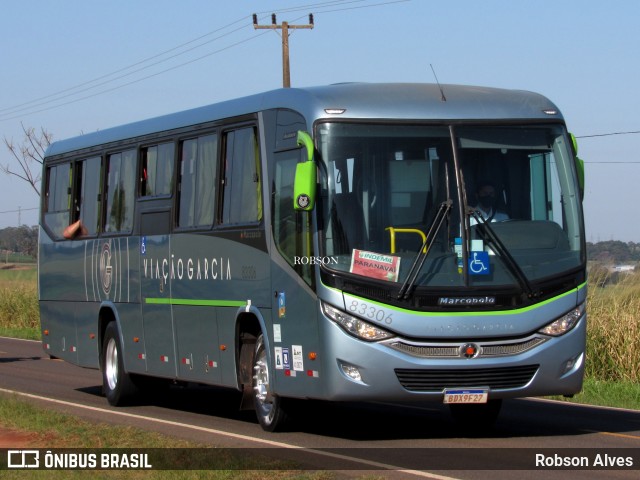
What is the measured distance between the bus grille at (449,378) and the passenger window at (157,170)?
529 cm

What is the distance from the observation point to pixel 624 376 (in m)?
20.2

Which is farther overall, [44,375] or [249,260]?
[44,375]

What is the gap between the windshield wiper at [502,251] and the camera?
40.9ft

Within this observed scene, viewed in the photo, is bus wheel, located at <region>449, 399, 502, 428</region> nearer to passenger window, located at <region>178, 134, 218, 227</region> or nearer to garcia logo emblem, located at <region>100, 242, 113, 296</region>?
passenger window, located at <region>178, 134, 218, 227</region>

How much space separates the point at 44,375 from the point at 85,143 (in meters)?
5.89

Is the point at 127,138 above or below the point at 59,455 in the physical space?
above

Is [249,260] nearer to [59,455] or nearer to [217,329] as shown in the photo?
[217,329]

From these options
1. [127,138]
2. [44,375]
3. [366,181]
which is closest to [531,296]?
[366,181]

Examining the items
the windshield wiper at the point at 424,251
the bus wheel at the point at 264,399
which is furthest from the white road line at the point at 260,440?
the windshield wiper at the point at 424,251

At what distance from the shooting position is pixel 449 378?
1228cm

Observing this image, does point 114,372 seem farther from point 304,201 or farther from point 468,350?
point 468,350

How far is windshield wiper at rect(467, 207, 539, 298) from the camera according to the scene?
40.9ft

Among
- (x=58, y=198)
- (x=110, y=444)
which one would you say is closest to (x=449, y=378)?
(x=110, y=444)

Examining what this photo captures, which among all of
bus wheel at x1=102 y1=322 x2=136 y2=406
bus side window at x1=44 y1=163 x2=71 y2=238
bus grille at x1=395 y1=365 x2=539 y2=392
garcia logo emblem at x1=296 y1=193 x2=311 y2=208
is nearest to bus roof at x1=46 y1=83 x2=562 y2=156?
garcia logo emblem at x1=296 y1=193 x2=311 y2=208
